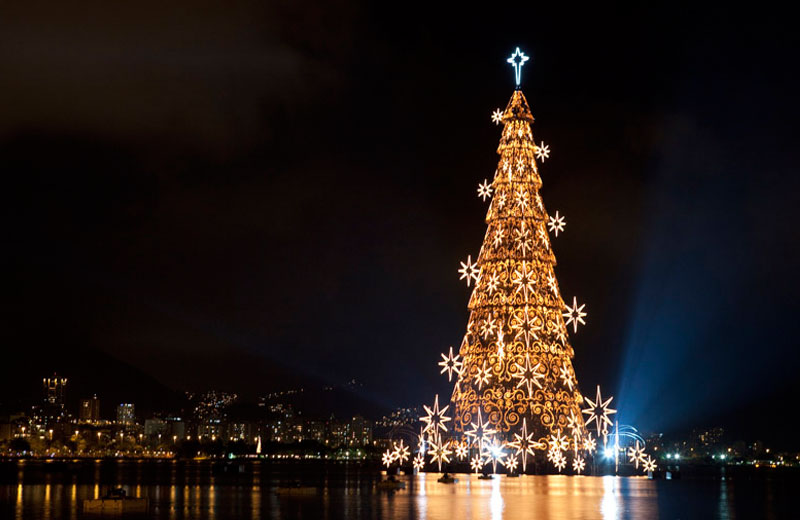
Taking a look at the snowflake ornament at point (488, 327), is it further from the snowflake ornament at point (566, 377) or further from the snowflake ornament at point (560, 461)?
the snowflake ornament at point (560, 461)

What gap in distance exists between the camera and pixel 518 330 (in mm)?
59375

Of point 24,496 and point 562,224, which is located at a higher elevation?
point 562,224

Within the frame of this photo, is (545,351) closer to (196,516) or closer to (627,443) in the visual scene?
(196,516)

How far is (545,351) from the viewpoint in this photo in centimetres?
5912

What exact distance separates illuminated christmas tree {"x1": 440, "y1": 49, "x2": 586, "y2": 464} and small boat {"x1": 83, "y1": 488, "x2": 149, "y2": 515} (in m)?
26.1

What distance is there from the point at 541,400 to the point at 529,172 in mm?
13716

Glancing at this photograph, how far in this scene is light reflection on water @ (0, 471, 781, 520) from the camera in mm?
34031

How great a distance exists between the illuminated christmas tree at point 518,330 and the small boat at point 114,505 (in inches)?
1029

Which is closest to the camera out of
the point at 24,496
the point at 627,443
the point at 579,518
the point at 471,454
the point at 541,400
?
the point at 579,518

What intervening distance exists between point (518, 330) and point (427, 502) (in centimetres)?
2151

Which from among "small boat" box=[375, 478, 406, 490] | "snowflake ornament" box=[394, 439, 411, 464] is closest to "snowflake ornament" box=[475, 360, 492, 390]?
"snowflake ornament" box=[394, 439, 411, 464]

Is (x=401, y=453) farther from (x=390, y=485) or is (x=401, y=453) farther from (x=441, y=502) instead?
(x=441, y=502)

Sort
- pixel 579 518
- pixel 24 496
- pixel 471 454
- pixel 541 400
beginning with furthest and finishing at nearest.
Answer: pixel 471 454, pixel 541 400, pixel 24 496, pixel 579 518

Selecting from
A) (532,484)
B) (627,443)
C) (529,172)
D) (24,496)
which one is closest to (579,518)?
(532,484)
